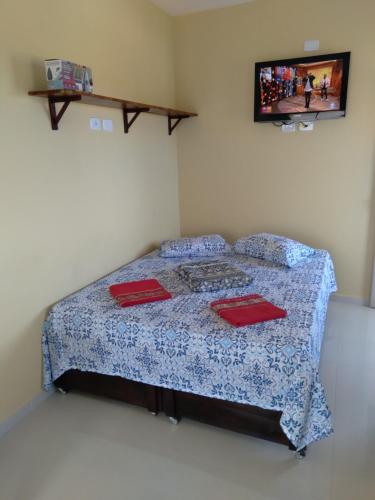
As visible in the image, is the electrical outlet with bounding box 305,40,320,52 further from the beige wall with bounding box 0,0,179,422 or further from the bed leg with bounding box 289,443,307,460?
the bed leg with bounding box 289,443,307,460

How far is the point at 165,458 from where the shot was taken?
183 centimetres

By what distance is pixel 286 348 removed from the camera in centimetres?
174

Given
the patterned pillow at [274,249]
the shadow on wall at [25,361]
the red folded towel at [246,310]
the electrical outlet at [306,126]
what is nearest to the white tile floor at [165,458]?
the shadow on wall at [25,361]

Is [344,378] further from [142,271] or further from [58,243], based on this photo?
[58,243]

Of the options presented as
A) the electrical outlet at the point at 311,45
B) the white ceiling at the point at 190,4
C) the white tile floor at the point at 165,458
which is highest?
the white ceiling at the point at 190,4

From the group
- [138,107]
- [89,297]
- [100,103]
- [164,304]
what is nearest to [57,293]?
[89,297]

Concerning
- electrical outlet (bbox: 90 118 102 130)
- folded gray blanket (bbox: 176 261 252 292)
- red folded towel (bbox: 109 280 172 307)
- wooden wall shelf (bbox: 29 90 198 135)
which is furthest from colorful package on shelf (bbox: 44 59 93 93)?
folded gray blanket (bbox: 176 261 252 292)

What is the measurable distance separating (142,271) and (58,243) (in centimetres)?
74

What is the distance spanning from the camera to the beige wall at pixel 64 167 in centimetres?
194

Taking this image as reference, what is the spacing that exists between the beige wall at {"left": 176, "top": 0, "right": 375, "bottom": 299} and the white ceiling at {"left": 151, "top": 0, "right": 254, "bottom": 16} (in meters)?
0.06

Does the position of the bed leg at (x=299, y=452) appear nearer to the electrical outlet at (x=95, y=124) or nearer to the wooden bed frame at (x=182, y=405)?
the wooden bed frame at (x=182, y=405)

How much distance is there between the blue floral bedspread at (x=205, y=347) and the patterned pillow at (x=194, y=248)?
0.70 m

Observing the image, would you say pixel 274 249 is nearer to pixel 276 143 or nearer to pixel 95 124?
pixel 276 143

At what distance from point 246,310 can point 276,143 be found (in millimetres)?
1897
